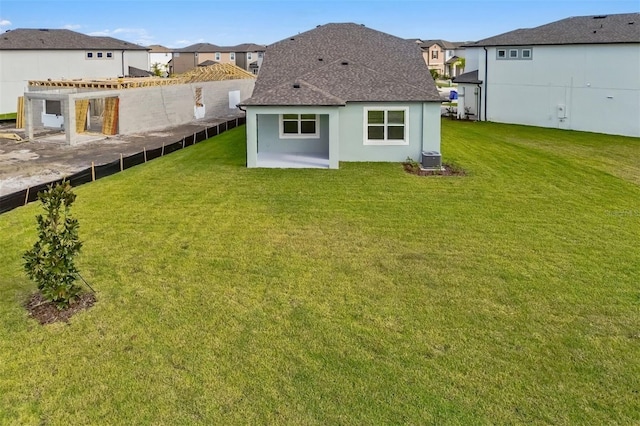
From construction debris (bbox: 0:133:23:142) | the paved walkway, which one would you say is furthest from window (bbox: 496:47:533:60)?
construction debris (bbox: 0:133:23:142)

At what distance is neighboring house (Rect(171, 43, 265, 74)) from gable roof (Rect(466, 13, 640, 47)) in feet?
158

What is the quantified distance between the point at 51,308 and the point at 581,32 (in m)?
33.8

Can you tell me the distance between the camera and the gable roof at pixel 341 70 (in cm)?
1994

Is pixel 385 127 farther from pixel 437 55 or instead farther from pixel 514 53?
pixel 437 55

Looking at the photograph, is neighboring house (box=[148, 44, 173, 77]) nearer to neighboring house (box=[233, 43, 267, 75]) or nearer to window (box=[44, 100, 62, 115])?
neighboring house (box=[233, 43, 267, 75])

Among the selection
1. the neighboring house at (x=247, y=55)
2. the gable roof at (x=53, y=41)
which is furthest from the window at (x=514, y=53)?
the neighboring house at (x=247, y=55)

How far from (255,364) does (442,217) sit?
8031 mm

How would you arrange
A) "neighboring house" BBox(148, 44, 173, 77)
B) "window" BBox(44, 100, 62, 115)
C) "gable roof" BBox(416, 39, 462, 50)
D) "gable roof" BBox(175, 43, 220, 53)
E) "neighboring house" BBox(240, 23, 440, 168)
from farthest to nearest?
"neighboring house" BBox(148, 44, 173, 77) → "gable roof" BBox(416, 39, 462, 50) → "gable roof" BBox(175, 43, 220, 53) → "window" BBox(44, 100, 62, 115) → "neighboring house" BBox(240, 23, 440, 168)

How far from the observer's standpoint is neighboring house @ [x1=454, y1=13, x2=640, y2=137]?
1180 inches

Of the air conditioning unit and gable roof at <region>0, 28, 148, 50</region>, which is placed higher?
gable roof at <region>0, 28, 148, 50</region>

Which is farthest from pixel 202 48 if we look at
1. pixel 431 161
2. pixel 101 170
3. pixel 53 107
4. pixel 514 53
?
pixel 431 161

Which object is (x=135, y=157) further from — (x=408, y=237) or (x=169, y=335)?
(x=169, y=335)

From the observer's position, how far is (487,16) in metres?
48.7

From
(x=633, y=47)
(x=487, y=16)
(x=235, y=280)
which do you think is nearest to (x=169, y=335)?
(x=235, y=280)
